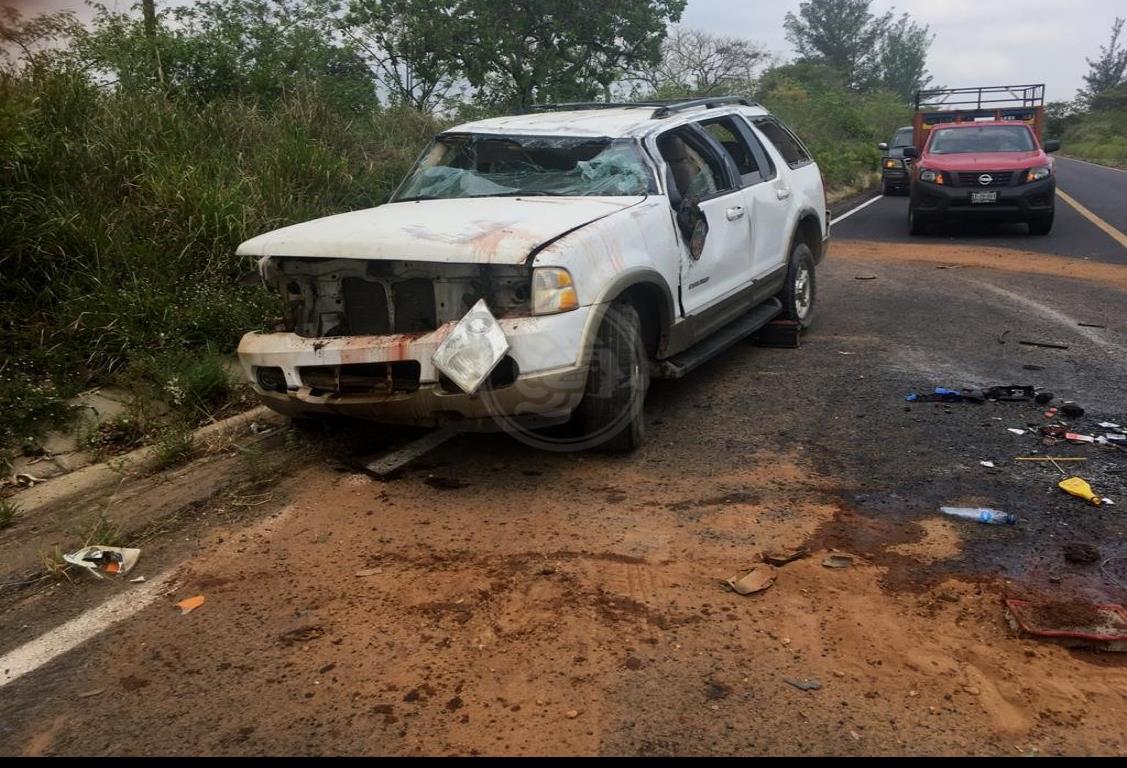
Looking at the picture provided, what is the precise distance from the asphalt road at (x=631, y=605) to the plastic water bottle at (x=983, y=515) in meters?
0.05

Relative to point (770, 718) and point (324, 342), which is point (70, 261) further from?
point (770, 718)

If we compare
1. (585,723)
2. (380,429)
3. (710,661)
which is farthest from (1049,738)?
(380,429)

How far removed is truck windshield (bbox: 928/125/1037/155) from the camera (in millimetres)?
14000

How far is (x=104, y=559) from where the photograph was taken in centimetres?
394

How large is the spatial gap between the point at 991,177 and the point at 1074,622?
1173 cm

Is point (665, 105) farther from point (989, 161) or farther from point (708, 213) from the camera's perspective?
Answer: point (989, 161)

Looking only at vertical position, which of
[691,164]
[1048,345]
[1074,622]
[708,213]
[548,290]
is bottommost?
[1074,622]

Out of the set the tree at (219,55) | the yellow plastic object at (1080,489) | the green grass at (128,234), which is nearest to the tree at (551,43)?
the tree at (219,55)

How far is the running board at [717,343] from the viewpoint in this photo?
17.3 ft

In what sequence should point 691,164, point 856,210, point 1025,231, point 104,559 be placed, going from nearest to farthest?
1. point 104,559
2. point 691,164
3. point 1025,231
4. point 856,210

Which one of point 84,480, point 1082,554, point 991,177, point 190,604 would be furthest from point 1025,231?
point 190,604

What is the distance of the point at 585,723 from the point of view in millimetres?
2713

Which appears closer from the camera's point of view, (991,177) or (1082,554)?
(1082,554)

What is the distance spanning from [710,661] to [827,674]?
1.19 ft
